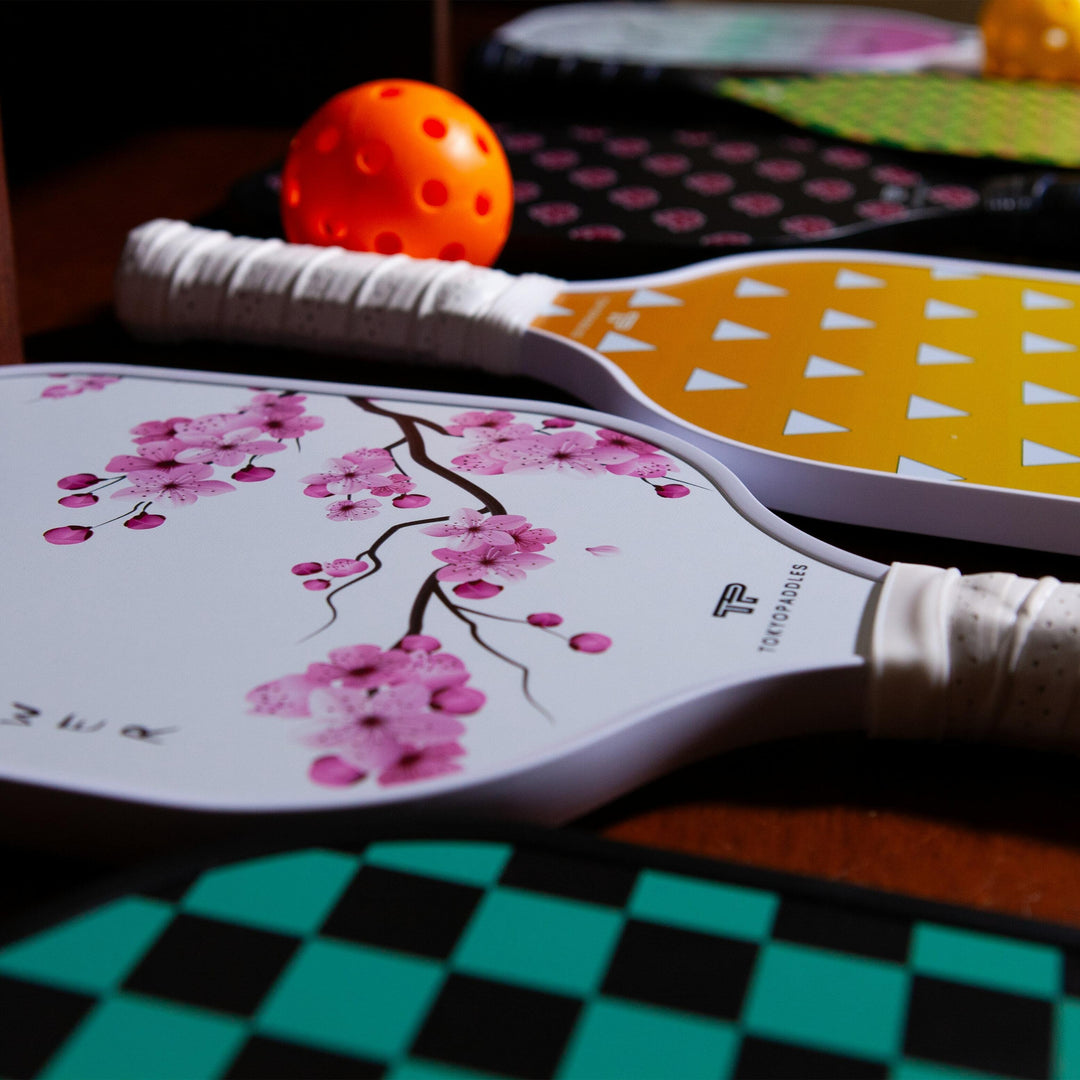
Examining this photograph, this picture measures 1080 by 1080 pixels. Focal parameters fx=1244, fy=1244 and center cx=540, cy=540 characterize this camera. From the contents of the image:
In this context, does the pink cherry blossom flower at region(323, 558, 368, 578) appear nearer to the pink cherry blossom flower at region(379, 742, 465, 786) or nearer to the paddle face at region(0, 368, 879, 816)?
the paddle face at region(0, 368, 879, 816)

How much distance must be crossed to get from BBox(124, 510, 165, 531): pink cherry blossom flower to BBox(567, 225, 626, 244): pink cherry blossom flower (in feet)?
1.69

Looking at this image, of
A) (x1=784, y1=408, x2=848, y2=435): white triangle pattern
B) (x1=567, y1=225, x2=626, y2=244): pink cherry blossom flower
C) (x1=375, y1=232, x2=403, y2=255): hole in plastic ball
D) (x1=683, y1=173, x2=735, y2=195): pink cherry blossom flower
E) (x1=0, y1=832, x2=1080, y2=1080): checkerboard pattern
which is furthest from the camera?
(x1=683, y1=173, x2=735, y2=195): pink cherry blossom flower

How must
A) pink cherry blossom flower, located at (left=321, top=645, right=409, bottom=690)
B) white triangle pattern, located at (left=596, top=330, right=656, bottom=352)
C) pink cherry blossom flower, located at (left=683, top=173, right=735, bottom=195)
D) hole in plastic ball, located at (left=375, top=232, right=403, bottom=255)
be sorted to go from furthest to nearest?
pink cherry blossom flower, located at (left=683, top=173, right=735, bottom=195), hole in plastic ball, located at (left=375, top=232, right=403, bottom=255), white triangle pattern, located at (left=596, top=330, right=656, bottom=352), pink cherry blossom flower, located at (left=321, top=645, right=409, bottom=690)

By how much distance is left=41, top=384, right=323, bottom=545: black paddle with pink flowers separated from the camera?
64cm

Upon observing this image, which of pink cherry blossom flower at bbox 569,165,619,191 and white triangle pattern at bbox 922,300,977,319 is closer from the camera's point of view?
white triangle pattern at bbox 922,300,977,319

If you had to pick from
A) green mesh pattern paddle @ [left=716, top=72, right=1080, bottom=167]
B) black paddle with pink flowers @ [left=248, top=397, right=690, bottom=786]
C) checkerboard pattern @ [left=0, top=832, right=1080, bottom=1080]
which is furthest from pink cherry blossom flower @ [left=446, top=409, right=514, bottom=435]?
green mesh pattern paddle @ [left=716, top=72, right=1080, bottom=167]

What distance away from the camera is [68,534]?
61 centimetres

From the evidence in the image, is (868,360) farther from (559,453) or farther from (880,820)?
(880,820)

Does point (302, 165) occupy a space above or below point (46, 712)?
above

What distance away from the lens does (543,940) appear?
16.2 inches

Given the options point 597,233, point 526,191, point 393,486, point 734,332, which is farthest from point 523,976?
point 526,191

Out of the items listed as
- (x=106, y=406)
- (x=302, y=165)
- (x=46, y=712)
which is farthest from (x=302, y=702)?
(x=302, y=165)

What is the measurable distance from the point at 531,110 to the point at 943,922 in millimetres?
1322

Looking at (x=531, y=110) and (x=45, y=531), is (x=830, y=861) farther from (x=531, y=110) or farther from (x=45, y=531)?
(x=531, y=110)
